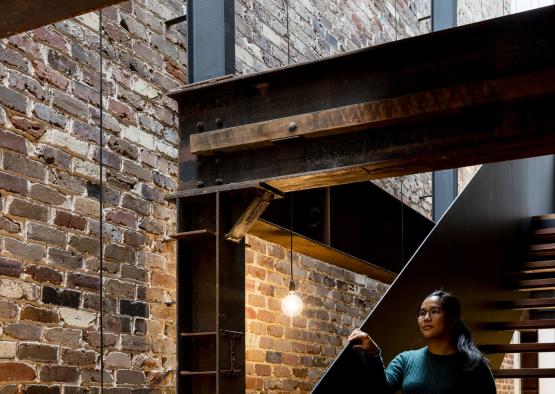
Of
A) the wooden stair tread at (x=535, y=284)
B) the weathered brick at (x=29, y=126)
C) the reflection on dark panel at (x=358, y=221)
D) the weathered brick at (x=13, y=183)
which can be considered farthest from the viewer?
the wooden stair tread at (x=535, y=284)

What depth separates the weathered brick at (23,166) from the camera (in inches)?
165

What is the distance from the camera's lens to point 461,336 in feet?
11.8

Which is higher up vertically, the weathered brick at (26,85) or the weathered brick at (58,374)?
the weathered brick at (26,85)

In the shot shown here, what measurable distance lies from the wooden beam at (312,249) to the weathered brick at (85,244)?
0.95 metres

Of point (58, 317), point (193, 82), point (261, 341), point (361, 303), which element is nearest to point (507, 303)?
point (261, 341)

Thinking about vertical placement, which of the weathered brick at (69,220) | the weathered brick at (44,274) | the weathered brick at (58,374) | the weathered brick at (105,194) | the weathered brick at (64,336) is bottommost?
the weathered brick at (58,374)

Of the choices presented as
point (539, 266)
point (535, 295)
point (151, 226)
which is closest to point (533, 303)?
point (539, 266)

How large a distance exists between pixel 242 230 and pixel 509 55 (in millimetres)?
1717

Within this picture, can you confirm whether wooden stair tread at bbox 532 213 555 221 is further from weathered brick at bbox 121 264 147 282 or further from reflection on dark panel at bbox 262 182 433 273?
weathered brick at bbox 121 264 147 282

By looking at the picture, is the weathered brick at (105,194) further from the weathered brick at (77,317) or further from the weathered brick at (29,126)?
the weathered brick at (77,317)

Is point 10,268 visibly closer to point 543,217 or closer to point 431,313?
point 431,313

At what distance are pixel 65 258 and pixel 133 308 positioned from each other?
68cm

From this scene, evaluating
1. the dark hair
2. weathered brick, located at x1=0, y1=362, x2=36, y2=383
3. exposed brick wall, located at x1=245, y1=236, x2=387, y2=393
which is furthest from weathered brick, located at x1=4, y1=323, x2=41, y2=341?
the dark hair

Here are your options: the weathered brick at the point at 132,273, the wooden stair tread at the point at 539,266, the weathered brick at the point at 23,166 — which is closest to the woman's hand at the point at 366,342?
the weathered brick at the point at 132,273
